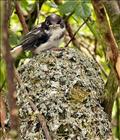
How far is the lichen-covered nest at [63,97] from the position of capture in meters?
1.42

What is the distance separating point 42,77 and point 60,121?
28cm

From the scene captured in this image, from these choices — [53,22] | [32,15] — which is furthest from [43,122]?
[32,15]

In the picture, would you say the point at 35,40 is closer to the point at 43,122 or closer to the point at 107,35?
the point at 43,122

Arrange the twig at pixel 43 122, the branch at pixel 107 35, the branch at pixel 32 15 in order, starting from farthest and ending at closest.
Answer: the branch at pixel 32 15, the twig at pixel 43 122, the branch at pixel 107 35

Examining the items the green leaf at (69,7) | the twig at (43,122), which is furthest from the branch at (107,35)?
the green leaf at (69,7)

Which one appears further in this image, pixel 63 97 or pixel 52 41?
pixel 52 41

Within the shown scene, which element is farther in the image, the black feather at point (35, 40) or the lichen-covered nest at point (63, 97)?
the black feather at point (35, 40)

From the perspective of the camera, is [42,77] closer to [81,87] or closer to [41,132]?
[81,87]

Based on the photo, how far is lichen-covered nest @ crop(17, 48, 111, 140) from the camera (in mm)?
1418

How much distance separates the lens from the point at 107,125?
150 centimetres

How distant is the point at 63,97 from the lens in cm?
153

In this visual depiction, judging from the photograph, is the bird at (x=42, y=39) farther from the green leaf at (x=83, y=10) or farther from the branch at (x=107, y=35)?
the branch at (x=107, y=35)

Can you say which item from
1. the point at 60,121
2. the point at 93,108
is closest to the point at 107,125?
the point at 93,108

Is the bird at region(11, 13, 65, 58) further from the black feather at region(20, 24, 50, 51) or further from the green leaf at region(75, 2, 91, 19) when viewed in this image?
the green leaf at region(75, 2, 91, 19)
